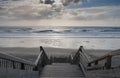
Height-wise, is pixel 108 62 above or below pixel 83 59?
above

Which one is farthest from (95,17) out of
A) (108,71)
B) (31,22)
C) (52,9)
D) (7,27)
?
(108,71)

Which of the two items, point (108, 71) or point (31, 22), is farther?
point (31, 22)

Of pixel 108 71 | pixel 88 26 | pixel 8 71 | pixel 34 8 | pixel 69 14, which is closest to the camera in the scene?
pixel 8 71

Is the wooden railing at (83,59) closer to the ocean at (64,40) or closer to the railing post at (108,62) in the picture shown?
the railing post at (108,62)

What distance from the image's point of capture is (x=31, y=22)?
7388 cm

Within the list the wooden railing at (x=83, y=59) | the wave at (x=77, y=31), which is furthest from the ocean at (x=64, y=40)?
the wooden railing at (x=83, y=59)

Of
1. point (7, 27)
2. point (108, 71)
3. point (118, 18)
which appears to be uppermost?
point (108, 71)

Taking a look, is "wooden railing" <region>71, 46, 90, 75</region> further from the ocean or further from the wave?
the wave

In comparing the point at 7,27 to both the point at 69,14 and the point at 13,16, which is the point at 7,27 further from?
the point at 69,14

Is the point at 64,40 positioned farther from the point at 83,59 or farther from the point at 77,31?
the point at 83,59

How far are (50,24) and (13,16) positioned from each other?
1174 cm

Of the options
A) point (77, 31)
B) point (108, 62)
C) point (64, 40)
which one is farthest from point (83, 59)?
point (77, 31)

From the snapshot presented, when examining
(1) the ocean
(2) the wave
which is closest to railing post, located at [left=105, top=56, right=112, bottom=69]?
(1) the ocean

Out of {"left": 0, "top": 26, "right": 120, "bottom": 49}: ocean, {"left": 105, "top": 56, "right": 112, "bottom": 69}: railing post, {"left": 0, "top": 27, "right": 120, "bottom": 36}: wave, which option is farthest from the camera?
{"left": 0, "top": 27, "right": 120, "bottom": 36}: wave
